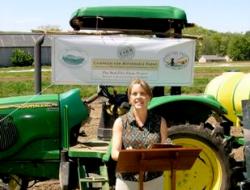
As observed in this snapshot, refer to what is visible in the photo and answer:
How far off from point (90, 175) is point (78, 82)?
40.8 inches

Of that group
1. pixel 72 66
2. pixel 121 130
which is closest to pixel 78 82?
pixel 72 66

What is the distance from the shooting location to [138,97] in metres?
3.80

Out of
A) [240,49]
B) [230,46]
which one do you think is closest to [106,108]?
[240,49]

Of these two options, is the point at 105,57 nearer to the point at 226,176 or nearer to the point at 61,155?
the point at 61,155

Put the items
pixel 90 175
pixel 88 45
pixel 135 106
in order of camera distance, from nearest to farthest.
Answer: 1. pixel 135 106
2. pixel 90 175
3. pixel 88 45

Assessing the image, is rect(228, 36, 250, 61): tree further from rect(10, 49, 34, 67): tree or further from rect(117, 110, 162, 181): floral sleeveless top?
rect(117, 110, 162, 181): floral sleeveless top

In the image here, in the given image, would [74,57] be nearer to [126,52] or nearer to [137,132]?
[126,52]

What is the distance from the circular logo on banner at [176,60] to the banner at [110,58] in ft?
0.05

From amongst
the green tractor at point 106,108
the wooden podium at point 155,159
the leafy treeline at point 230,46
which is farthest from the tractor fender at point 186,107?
the leafy treeline at point 230,46

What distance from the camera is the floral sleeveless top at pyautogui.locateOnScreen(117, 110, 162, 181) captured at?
3826mm

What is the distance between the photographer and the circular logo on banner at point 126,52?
5980 mm

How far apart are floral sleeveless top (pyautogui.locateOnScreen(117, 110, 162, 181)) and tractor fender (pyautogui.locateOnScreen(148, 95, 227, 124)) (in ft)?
5.69

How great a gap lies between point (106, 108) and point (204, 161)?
1.18 metres

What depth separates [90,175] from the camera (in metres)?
5.54
